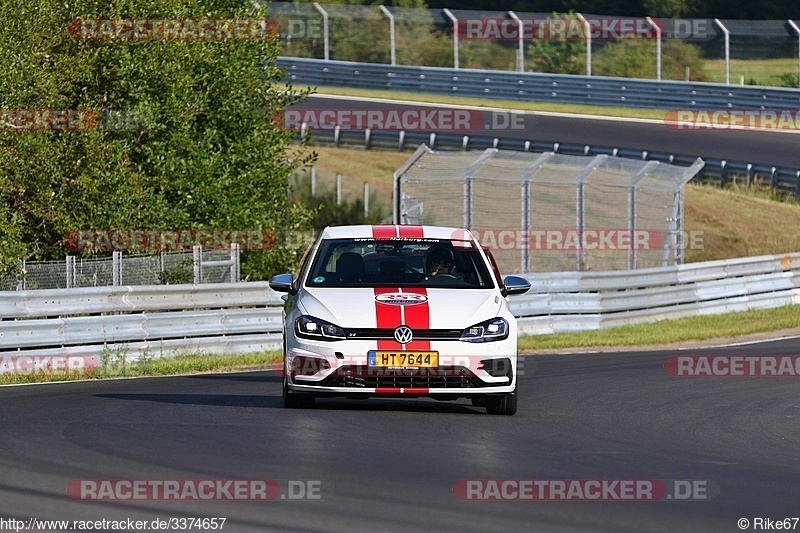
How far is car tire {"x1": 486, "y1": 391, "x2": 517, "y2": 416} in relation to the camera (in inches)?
446

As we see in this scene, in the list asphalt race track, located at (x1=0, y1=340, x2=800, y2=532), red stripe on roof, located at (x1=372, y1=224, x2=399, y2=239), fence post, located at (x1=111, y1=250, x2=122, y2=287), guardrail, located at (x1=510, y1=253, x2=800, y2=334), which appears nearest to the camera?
asphalt race track, located at (x1=0, y1=340, x2=800, y2=532)

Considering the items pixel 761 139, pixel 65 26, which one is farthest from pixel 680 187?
pixel 761 139

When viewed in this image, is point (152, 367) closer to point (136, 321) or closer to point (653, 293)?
point (136, 321)

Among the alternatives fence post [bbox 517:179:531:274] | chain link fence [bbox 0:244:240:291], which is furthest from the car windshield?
fence post [bbox 517:179:531:274]

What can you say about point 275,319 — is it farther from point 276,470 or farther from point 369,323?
point 276,470

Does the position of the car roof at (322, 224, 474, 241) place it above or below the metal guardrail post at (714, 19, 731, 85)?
below

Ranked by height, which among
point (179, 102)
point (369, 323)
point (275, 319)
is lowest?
point (275, 319)

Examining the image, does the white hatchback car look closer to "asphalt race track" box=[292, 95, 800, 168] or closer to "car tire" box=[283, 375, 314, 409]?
"car tire" box=[283, 375, 314, 409]

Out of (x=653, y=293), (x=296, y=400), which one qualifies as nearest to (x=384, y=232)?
(x=296, y=400)

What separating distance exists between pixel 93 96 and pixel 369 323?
1397 centimetres

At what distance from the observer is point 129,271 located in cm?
1880

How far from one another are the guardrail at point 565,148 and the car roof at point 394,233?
70.7 ft

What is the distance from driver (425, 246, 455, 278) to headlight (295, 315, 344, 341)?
4.04 ft

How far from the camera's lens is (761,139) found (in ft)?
123
